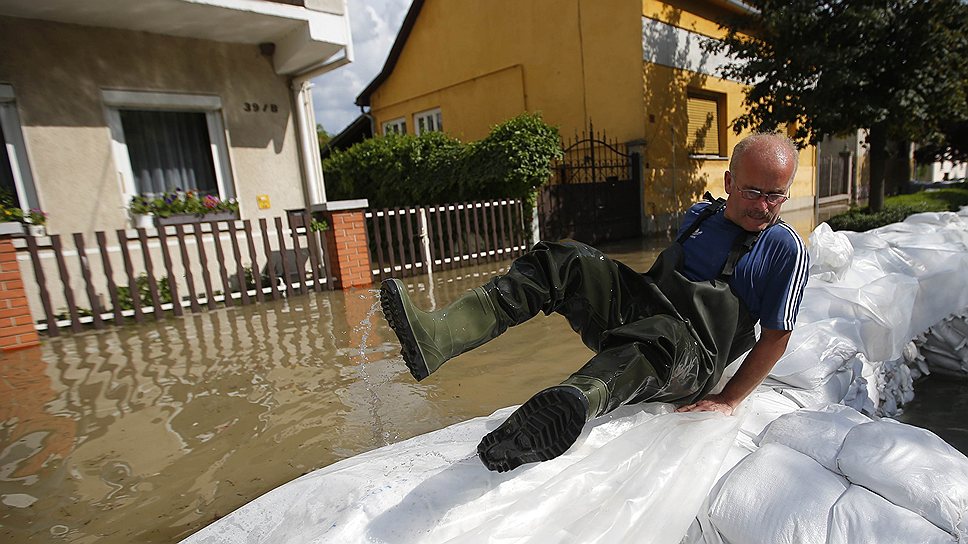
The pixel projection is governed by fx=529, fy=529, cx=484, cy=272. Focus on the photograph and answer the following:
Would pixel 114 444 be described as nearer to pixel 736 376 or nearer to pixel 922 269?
pixel 736 376

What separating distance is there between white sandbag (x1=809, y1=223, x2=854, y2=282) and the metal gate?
5990mm

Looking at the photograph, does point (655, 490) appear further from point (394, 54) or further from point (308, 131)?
point (394, 54)

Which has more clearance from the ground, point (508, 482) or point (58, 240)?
point (58, 240)

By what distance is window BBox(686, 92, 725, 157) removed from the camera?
41.0 feet

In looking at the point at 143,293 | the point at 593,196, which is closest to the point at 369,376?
the point at 143,293

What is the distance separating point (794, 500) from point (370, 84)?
58.7 ft

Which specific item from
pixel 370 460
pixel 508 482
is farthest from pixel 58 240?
pixel 508 482

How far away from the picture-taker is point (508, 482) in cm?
152

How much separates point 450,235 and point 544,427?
6903mm

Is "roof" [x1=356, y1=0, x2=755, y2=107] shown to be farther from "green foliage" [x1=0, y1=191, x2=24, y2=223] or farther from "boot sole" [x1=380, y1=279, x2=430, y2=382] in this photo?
"boot sole" [x1=380, y1=279, x2=430, y2=382]

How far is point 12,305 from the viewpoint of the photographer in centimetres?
509

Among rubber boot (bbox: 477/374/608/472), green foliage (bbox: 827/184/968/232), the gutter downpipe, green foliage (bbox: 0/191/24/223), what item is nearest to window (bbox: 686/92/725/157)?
green foliage (bbox: 827/184/968/232)

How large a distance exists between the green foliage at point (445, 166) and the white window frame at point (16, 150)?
590 cm

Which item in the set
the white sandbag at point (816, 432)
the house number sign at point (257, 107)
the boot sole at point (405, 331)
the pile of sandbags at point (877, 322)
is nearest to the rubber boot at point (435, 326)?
the boot sole at point (405, 331)
